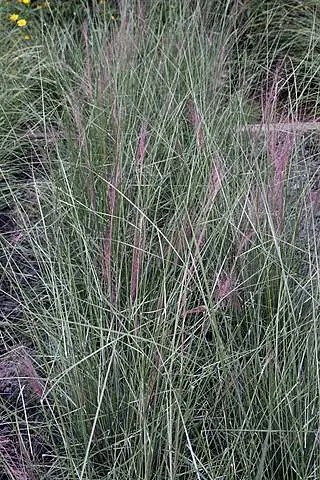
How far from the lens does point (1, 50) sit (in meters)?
4.02

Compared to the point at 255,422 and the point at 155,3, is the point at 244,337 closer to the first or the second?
the point at 255,422

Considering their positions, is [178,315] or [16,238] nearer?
[178,315]

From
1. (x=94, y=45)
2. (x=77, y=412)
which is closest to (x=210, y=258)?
(x=77, y=412)

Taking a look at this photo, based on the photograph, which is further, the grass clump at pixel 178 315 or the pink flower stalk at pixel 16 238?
the pink flower stalk at pixel 16 238

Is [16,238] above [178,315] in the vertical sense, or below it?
below

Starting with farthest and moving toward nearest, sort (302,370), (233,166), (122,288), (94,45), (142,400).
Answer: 1. (94,45)
2. (233,166)
3. (122,288)
4. (302,370)
5. (142,400)

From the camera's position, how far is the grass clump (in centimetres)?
164

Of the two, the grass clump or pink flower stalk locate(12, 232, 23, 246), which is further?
pink flower stalk locate(12, 232, 23, 246)

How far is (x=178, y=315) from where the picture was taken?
5.21 ft

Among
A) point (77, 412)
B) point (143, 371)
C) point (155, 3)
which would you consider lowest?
point (77, 412)

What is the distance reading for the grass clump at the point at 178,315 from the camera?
5.39 feet

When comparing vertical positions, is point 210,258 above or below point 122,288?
above

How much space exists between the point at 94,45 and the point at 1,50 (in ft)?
2.03

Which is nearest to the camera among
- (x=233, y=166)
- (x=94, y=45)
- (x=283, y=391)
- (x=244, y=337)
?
(x=283, y=391)
